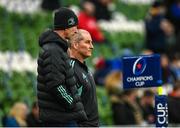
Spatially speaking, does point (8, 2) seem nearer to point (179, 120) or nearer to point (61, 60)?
point (179, 120)

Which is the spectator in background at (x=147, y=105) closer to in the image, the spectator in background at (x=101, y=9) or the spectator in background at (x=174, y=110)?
the spectator in background at (x=174, y=110)

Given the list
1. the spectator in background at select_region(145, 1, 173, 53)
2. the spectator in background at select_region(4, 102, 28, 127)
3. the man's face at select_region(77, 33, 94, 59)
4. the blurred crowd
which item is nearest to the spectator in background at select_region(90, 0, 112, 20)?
the blurred crowd

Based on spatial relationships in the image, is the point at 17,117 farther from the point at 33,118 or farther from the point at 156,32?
the point at 156,32

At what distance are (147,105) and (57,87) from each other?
6.25 metres

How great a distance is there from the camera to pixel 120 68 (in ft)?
50.6

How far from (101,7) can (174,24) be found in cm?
179

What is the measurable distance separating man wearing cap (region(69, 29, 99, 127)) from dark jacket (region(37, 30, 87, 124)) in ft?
0.59

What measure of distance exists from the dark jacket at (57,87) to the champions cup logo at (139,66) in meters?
0.66

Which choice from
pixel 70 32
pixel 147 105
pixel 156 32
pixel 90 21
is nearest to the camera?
pixel 70 32

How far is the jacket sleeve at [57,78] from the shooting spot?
26.3ft

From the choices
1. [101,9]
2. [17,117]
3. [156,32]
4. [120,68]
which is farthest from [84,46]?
[101,9]

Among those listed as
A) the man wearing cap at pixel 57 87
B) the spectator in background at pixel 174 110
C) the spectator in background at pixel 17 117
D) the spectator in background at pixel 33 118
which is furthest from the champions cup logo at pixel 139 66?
the spectator in background at pixel 174 110

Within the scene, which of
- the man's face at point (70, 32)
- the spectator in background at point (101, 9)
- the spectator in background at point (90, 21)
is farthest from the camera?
the spectator in background at point (101, 9)

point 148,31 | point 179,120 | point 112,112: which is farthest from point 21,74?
point 148,31
